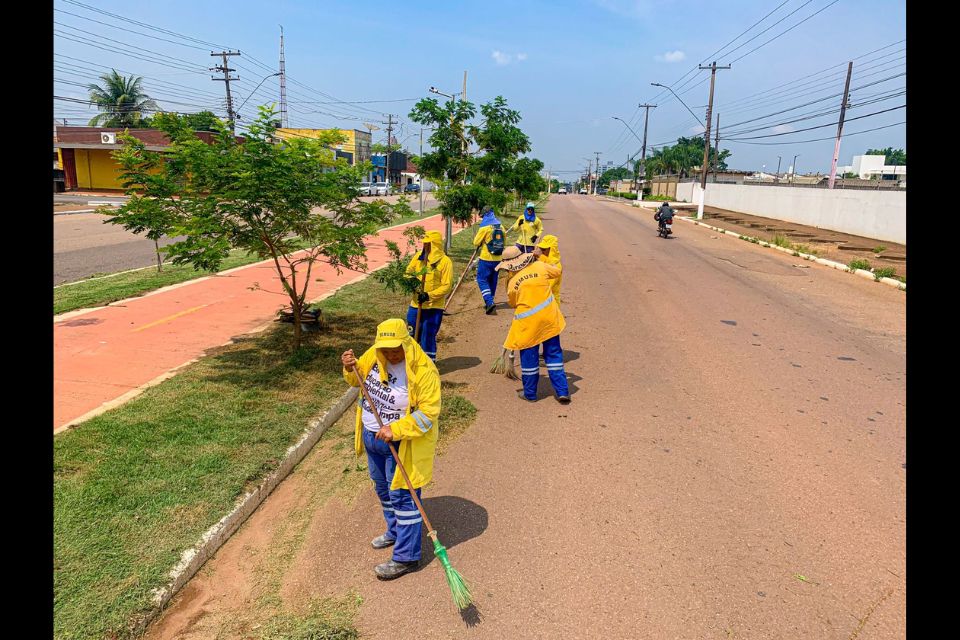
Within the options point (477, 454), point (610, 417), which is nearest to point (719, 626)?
point (477, 454)

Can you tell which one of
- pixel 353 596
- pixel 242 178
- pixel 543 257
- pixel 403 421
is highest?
pixel 242 178

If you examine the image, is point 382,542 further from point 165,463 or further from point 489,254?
point 489,254

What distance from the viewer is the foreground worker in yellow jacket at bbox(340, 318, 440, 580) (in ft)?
12.0

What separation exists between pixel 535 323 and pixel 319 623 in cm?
374

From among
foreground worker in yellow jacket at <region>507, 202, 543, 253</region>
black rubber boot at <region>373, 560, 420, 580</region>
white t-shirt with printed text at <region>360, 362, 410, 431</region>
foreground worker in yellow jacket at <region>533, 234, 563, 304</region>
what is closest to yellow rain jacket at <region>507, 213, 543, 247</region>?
foreground worker in yellow jacket at <region>507, 202, 543, 253</region>

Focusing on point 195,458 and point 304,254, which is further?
point 304,254

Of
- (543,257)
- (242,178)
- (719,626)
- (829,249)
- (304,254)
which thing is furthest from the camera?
(829,249)

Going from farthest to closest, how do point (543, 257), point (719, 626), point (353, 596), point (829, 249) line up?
point (829, 249), point (543, 257), point (353, 596), point (719, 626)

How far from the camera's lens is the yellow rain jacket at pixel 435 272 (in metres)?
6.97

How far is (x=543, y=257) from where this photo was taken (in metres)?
7.13

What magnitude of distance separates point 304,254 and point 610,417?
12.3m

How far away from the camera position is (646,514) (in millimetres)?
4465

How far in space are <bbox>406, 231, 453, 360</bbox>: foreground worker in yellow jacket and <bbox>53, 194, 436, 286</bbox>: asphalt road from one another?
21.0ft
